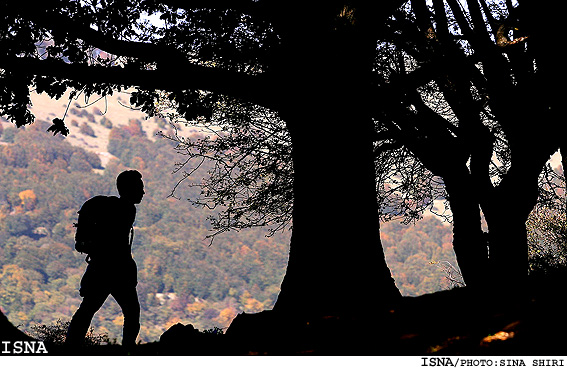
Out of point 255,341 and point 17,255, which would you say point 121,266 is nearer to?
point 255,341

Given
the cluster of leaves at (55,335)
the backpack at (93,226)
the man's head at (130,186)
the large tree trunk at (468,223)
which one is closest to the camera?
the backpack at (93,226)

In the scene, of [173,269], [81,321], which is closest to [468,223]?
[81,321]

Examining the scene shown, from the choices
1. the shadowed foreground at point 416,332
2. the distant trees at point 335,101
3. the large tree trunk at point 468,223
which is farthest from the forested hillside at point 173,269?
the shadowed foreground at point 416,332

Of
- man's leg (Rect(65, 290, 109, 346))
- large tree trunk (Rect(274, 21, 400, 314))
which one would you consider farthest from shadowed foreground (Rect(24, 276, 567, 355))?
large tree trunk (Rect(274, 21, 400, 314))

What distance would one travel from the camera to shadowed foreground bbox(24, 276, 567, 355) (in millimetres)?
3832

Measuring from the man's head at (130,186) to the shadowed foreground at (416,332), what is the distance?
4.57 ft

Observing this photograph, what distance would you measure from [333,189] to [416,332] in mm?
2000

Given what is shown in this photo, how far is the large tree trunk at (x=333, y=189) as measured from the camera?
5824 mm

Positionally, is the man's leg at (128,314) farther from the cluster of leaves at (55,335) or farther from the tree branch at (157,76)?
the cluster of leaves at (55,335)

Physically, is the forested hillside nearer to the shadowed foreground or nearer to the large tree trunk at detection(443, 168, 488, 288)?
the large tree trunk at detection(443, 168, 488, 288)

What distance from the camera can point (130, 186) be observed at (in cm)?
547

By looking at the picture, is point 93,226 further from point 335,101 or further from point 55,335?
point 55,335

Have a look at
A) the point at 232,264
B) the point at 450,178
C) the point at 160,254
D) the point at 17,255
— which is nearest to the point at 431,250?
the point at 232,264

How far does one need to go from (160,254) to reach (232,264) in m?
23.2
